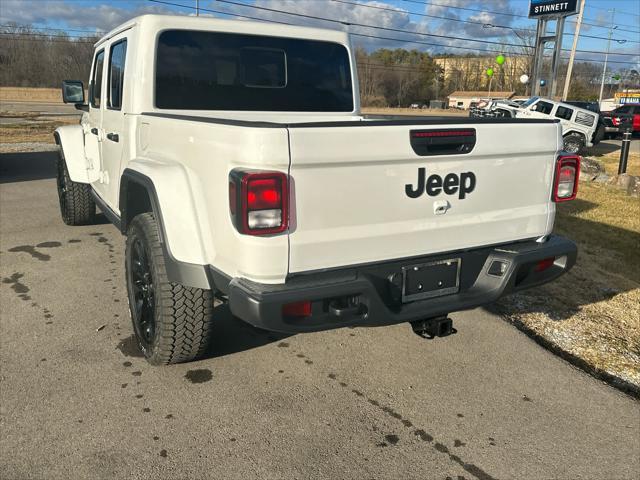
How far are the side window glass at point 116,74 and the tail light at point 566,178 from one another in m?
3.05

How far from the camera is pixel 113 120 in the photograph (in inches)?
162

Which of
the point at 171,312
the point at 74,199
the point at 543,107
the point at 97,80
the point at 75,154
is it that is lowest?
the point at 74,199

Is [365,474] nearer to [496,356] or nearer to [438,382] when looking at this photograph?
[438,382]

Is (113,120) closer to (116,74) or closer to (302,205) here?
(116,74)

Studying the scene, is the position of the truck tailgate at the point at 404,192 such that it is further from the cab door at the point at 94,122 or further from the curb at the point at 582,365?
the cab door at the point at 94,122

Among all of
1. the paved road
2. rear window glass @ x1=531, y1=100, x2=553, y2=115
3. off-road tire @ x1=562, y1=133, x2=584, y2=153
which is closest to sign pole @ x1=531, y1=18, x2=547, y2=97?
rear window glass @ x1=531, y1=100, x2=553, y2=115

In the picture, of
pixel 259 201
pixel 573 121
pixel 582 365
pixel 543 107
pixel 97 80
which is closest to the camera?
pixel 259 201

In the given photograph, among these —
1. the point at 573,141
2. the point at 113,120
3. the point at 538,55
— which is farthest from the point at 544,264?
the point at 538,55

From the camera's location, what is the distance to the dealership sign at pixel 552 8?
3675 centimetres

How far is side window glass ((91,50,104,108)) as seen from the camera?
4751 mm

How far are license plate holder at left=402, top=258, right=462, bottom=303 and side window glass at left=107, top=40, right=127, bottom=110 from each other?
101 inches

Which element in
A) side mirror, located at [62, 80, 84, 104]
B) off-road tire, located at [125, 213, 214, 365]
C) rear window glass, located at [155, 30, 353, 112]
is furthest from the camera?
side mirror, located at [62, 80, 84, 104]

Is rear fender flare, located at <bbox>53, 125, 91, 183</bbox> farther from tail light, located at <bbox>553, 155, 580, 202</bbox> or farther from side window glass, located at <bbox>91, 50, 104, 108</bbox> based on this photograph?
tail light, located at <bbox>553, 155, 580, 202</bbox>

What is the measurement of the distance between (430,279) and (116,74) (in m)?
2.98
